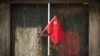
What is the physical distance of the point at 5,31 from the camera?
424 inches

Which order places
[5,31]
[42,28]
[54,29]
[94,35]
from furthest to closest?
[42,28]
[5,31]
[94,35]
[54,29]

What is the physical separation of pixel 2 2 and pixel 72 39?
2426 mm

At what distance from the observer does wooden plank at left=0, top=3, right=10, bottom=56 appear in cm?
1074

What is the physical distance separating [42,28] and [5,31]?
1139mm

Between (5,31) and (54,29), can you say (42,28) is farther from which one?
(5,31)

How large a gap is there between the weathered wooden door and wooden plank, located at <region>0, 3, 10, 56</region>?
0.26m

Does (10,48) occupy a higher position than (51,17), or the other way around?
(51,17)

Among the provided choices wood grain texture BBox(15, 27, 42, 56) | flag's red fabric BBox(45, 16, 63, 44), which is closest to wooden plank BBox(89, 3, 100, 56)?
flag's red fabric BBox(45, 16, 63, 44)

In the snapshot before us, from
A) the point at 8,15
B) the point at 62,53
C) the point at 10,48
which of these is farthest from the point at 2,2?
the point at 62,53

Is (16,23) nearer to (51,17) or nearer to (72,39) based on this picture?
(51,17)

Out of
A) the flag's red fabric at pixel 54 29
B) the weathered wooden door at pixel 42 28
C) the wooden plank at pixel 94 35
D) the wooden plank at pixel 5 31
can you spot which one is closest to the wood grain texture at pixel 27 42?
the weathered wooden door at pixel 42 28

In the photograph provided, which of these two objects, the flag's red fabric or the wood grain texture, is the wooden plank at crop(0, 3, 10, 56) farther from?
the flag's red fabric

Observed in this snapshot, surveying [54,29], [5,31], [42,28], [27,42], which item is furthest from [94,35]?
[5,31]

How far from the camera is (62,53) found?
10922mm
